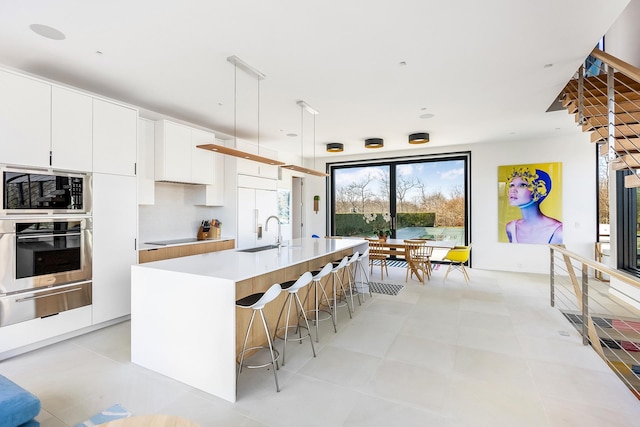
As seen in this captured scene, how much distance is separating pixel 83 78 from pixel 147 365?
3.21m

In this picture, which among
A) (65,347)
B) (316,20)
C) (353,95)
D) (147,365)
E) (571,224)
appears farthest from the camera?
(571,224)

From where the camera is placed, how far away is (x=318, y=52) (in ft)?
9.48

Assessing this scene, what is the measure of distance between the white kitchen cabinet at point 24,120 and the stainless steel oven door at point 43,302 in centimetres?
126

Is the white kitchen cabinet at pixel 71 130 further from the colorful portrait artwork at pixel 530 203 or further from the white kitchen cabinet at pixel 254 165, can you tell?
the colorful portrait artwork at pixel 530 203

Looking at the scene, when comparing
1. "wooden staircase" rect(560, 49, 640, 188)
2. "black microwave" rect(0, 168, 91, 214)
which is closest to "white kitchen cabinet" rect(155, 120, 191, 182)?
"black microwave" rect(0, 168, 91, 214)

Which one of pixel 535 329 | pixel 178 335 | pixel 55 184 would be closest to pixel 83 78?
pixel 55 184

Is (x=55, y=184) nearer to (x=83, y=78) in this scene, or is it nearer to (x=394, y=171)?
(x=83, y=78)

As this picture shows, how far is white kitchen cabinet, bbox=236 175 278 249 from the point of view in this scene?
5613 millimetres

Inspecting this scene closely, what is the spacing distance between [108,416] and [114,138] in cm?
293

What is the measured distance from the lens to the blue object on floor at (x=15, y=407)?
160 centimetres

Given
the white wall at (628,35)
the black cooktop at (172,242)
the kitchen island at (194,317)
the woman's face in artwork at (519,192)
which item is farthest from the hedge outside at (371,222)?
the kitchen island at (194,317)

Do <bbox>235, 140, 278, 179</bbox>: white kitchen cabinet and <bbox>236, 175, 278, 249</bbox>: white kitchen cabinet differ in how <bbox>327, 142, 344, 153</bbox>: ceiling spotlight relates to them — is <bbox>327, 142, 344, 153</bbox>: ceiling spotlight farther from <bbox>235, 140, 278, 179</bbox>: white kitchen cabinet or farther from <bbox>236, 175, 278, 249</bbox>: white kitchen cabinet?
<bbox>236, 175, 278, 249</bbox>: white kitchen cabinet

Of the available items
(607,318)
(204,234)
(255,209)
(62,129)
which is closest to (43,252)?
(62,129)

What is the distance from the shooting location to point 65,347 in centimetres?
305
